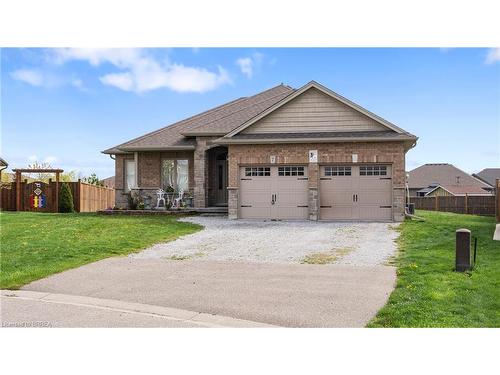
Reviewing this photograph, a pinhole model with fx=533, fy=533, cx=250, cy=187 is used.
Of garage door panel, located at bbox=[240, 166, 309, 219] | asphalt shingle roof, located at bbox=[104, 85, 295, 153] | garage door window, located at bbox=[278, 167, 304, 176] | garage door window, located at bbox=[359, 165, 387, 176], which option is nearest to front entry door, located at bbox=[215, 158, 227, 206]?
asphalt shingle roof, located at bbox=[104, 85, 295, 153]

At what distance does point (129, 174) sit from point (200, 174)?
4.73 meters

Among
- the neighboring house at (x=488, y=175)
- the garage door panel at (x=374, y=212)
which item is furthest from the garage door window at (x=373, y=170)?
the neighboring house at (x=488, y=175)

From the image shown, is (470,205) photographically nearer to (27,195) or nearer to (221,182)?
(221,182)

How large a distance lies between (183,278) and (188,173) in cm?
1572

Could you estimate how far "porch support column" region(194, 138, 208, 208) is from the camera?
25167 mm

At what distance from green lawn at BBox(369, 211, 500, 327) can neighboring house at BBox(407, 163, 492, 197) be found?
45.5 metres

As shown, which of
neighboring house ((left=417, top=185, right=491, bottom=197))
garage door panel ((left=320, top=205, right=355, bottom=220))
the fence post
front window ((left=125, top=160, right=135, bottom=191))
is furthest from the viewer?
neighboring house ((left=417, top=185, right=491, bottom=197))

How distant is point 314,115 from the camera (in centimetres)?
2220

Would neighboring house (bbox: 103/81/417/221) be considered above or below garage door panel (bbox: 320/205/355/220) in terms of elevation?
above

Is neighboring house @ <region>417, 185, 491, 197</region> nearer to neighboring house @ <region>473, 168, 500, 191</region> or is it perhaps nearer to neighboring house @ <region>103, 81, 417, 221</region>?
neighboring house @ <region>473, 168, 500, 191</region>

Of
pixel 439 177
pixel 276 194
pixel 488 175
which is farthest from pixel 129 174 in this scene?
Result: pixel 488 175

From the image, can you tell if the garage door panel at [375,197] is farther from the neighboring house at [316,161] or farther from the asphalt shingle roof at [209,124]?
the asphalt shingle roof at [209,124]

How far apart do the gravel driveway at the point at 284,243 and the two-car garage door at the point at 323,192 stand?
1.15 metres

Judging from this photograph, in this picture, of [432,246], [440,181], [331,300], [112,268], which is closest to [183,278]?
[112,268]
